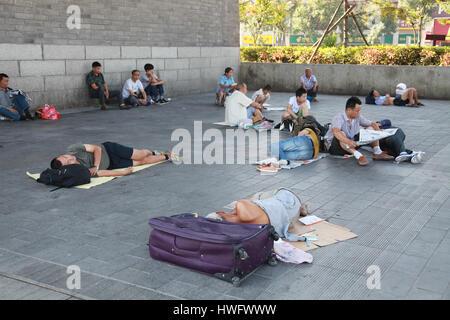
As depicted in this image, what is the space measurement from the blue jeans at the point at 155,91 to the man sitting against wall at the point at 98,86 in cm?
136

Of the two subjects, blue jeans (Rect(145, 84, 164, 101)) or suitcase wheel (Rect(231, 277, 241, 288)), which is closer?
suitcase wheel (Rect(231, 277, 241, 288))

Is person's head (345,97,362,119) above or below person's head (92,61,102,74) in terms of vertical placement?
below

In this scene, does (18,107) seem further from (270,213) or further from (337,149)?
(270,213)

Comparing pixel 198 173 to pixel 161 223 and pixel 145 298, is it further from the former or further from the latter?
pixel 145 298

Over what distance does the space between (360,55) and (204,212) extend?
50.5 feet

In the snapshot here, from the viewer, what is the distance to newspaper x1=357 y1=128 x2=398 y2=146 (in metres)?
7.99

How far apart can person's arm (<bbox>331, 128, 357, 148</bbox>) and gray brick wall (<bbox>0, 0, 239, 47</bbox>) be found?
28.8 ft

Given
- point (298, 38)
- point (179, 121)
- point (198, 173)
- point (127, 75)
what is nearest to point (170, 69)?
point (127, 75)

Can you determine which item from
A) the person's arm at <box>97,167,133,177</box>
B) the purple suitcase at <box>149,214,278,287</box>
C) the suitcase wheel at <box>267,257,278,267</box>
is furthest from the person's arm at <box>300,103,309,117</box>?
the suitcase wheel at <box>267,257,278,267</box>

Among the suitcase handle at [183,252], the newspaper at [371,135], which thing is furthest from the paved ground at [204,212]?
the newspaper at [371,135]

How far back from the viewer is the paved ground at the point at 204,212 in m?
3.70

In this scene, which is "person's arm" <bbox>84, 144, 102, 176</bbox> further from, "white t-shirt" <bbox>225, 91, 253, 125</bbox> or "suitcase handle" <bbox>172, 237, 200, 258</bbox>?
"white t-shirt" <bbox>225, 91, 253, 125</bbox>

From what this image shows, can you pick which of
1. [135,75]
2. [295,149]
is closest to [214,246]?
[295,149]

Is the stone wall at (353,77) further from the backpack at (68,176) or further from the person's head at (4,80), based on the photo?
the backpack at (68,176)
